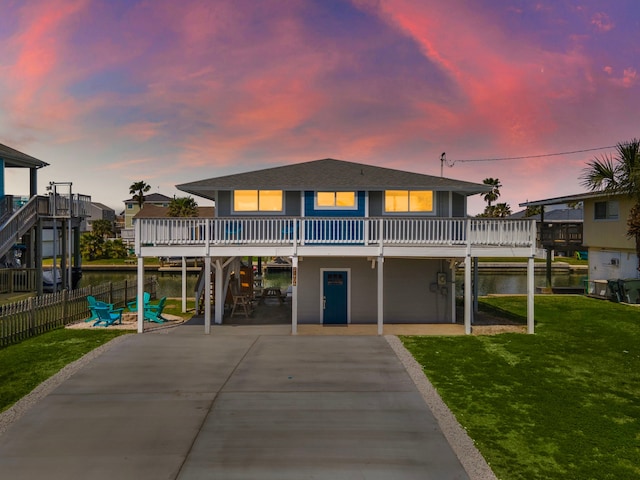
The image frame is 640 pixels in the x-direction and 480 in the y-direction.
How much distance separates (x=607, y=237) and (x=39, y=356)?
28.9m

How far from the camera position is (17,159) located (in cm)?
2106

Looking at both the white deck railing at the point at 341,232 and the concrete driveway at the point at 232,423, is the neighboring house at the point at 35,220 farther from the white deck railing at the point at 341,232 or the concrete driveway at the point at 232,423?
the concrete driveway at the point at 232,423

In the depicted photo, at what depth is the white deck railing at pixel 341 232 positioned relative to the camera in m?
14.0

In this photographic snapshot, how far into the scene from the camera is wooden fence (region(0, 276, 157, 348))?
12414 mm

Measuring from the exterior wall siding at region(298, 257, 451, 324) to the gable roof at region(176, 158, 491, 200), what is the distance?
305 cm

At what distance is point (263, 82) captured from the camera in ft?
85.5

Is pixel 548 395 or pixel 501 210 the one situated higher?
pixel 501 210

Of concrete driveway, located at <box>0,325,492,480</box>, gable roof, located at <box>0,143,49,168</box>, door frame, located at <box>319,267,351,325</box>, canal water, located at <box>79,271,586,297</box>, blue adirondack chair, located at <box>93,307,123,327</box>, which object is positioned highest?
gable roof, located at <box>0,143,49,168</box>

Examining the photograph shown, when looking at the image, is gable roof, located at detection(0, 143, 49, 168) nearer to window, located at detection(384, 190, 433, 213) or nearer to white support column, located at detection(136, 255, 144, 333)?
white support column, located at detection(136, 255, 144, 333)

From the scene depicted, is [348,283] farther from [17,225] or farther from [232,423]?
[17,225]

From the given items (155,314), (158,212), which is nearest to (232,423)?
(155,314)

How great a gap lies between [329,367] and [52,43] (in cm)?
2315

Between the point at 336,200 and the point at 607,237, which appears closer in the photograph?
the point at 336,200

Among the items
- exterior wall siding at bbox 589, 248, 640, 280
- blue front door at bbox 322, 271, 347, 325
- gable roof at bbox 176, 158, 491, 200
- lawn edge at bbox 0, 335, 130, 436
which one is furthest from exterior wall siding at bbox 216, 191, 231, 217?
exterior wall siding at bbox 589, 248, 640, 280
